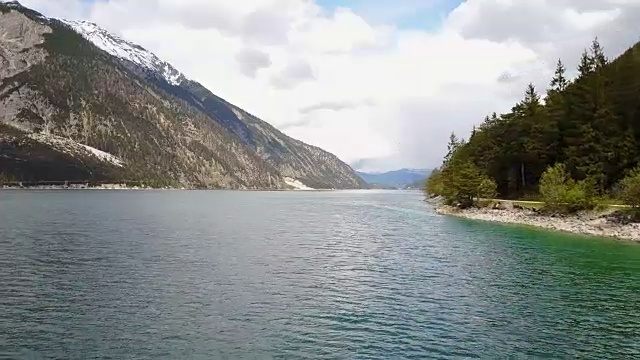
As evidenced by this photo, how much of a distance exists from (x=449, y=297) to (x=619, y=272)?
2042 cm

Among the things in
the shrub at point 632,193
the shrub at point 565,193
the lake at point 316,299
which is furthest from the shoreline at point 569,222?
the lake at point 316,299

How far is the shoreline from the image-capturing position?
7350 cm

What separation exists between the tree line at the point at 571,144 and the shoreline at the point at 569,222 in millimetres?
4024

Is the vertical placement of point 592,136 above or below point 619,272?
above

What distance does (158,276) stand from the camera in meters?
44.6

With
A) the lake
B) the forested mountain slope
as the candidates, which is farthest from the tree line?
the lake

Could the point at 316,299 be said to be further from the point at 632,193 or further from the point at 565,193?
the point at 565,193

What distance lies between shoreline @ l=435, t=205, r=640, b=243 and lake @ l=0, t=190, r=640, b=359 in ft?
24.0

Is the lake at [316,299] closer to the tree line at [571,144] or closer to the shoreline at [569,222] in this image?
the shoreline at [569,222]

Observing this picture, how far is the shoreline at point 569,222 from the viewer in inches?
2894

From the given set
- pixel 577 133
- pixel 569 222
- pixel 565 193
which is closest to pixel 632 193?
pixel 569 222

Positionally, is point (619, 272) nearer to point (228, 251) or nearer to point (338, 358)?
point (338, 358)

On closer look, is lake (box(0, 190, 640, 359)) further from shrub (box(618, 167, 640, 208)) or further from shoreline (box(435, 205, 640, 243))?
shrub (box(618, 167, 640, 208))

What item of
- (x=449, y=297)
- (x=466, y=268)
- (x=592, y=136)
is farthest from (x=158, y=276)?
(x=592, y=136)
